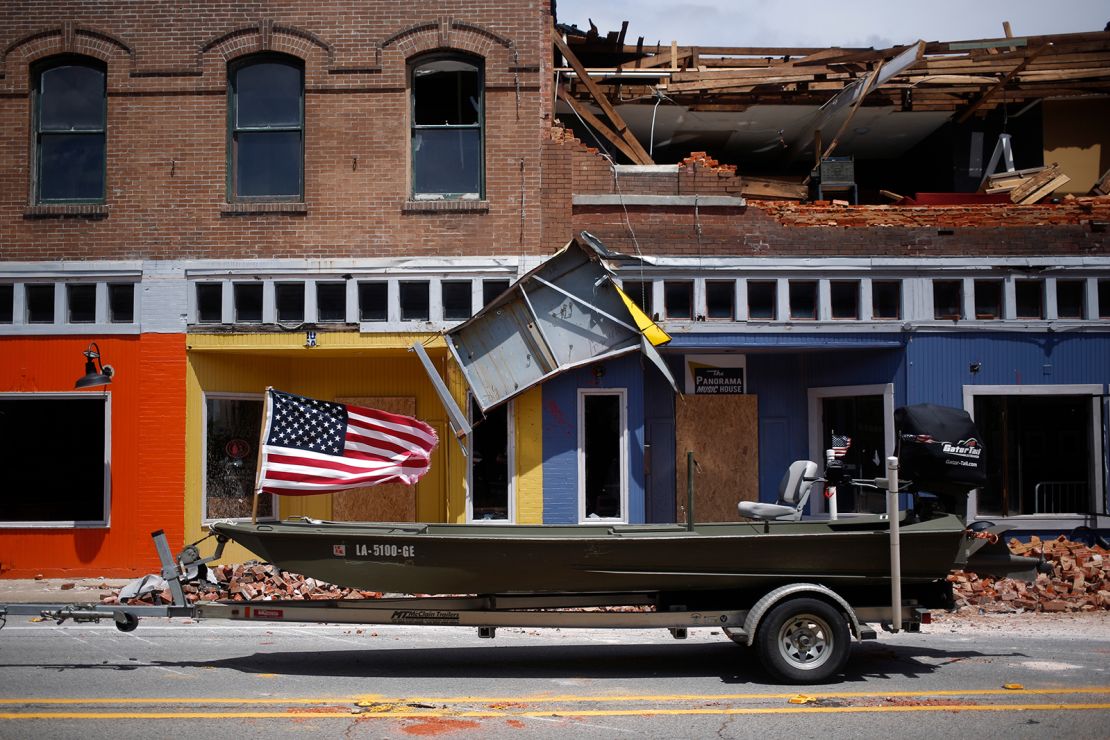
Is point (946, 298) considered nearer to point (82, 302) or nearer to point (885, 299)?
point (885, 299)

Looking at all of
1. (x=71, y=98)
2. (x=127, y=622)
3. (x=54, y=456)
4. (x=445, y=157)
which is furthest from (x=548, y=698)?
(x=71, y=98)

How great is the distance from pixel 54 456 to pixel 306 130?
578cm

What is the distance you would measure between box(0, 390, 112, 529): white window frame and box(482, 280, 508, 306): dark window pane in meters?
5.41

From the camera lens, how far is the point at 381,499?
50.0 feet

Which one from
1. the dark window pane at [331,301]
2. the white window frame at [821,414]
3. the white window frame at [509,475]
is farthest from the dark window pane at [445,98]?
the white window frame at [821,414]

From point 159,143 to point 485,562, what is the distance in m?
9.50

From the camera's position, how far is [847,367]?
48.6 ft

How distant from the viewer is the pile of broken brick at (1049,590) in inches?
454

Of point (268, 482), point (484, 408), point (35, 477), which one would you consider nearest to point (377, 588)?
point (268, 482)

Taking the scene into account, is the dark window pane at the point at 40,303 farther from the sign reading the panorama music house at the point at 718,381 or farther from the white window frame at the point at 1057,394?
the white window frame at the point at 1057,394

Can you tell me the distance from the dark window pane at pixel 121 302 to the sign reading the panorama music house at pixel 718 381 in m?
8.15

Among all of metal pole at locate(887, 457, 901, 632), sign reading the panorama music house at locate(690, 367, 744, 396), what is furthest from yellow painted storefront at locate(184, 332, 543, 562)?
metal pole at locate(887, 457, 901, 632)

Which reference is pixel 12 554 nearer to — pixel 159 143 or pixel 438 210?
pixel 159 143

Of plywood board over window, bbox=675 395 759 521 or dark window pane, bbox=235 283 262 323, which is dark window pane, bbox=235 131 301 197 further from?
plywood board over window, bbox=675 395 759 521
